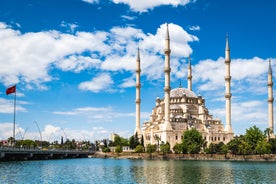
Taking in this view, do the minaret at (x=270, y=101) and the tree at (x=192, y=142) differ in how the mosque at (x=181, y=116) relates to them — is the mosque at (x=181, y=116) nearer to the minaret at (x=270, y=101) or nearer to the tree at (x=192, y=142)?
the minaret at (x=270, y=101)

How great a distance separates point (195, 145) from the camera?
3824 inches

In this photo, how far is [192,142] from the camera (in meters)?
99.1

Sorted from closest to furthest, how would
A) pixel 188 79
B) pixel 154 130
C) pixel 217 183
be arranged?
pixel 217 183
pixel 154 130
pixel 188 79

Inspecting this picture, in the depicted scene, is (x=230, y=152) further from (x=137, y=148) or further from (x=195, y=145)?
(x=137, y=148)

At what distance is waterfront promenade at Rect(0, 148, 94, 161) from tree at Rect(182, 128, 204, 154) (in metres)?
28.7

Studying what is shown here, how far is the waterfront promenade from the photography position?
70.1 metres

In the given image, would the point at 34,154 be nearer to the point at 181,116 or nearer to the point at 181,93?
the point at 181,116

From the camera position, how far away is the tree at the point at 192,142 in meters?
96.2

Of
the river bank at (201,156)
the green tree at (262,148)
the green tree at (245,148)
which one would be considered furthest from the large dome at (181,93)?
the green tree at (262,148)

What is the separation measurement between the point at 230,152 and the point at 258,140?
8.01 metres

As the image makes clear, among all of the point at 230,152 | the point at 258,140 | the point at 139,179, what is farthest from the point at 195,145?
the point at 139,179

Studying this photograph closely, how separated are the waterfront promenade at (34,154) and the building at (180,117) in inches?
806

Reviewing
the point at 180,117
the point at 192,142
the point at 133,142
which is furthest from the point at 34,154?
the point at 180,117

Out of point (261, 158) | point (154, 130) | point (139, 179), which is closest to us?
point (139, 179)
